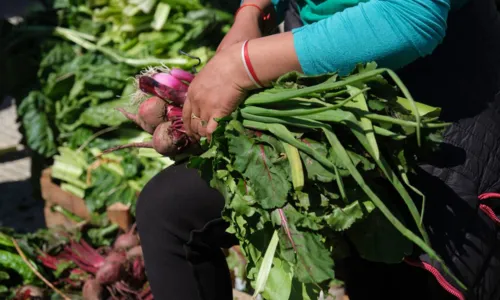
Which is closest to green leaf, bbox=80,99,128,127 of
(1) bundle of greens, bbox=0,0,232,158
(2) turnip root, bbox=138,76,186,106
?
(1) bundle of greens, bbox=0,0,232,158

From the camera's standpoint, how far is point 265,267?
1468mm

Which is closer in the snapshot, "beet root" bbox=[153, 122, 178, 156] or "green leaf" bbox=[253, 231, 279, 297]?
"green leaf" bbox=[253, 231, 279, 297]

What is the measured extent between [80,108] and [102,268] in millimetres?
1248

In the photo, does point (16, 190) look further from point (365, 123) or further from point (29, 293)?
point (365, 123)

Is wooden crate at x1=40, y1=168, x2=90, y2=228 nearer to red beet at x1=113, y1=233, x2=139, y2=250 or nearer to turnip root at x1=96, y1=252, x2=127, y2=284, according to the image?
red beet at x1=113, y1=233, x2=139, y2=250

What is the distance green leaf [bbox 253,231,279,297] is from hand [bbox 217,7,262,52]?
0.66 metres

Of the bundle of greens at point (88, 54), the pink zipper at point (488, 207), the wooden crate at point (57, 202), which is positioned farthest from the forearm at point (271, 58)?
the wooden crate at point (57, 202)

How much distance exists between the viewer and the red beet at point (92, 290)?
2734mm

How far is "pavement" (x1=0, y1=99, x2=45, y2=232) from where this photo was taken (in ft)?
12.8

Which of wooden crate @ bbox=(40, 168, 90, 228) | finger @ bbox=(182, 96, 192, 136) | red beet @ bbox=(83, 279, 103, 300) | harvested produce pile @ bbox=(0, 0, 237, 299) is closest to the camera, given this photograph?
finger @ bbox=(182, 96, 192, 136)

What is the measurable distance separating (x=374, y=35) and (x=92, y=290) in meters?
1.81

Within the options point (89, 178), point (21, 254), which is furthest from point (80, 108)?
point (21, 254)

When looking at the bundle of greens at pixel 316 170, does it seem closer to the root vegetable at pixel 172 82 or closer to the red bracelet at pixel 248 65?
the red bracelet at pixel 248 65

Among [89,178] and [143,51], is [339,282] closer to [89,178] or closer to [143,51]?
[89,178]
